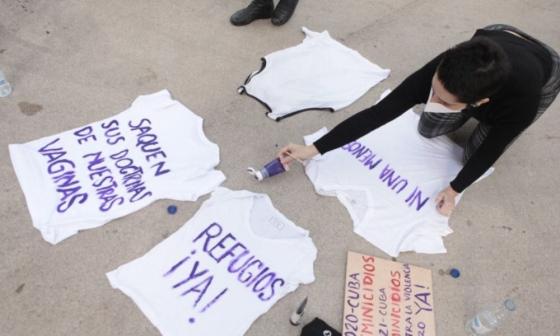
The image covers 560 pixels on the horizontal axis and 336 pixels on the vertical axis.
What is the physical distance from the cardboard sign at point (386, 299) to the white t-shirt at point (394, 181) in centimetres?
7

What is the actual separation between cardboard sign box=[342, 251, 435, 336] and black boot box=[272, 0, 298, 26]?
1153 millimetres

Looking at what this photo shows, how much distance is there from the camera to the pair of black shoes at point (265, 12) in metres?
1.85

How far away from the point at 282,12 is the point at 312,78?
0.43 meters

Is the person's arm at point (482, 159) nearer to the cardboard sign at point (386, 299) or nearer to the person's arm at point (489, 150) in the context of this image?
the person's arm at point (489, 150)

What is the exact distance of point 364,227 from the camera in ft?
4.12

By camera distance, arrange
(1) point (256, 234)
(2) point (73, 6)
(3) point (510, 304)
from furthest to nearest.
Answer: (2) point (73, 6) → (1) point (256, 234) → (3) point (510, 304)

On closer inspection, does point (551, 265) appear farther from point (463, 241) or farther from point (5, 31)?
point (5, 31)

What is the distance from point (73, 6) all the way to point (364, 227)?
1567 mm

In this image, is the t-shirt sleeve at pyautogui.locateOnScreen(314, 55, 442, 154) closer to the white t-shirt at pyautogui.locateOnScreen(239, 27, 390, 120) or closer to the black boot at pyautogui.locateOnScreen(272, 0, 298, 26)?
the white t-shirt at pyautogui.locateOnScreen(239, 27, 390, 120)

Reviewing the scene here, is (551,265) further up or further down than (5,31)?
further down

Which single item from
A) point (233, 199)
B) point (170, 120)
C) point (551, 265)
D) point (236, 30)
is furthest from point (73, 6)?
point (551, 265)

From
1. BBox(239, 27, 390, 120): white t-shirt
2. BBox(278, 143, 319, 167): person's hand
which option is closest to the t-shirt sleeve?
BBox(278, 143, 319, 167): person's hand

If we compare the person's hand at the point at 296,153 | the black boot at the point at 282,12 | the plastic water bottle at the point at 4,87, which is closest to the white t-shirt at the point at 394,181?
the person's hand at the point at 296,153

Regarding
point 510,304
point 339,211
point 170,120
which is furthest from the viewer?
point 170,120
